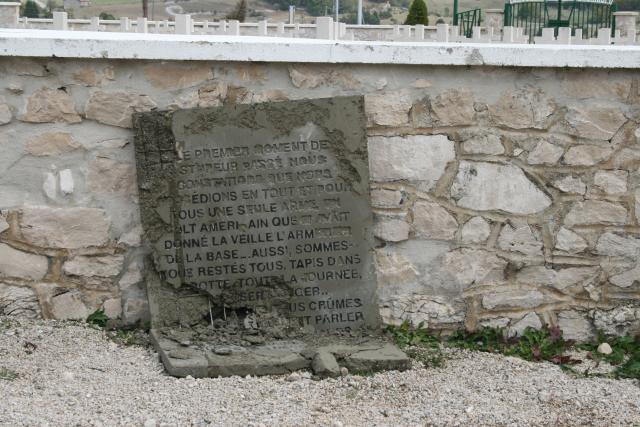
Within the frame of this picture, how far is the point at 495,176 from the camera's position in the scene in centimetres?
514

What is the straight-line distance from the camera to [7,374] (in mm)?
4324

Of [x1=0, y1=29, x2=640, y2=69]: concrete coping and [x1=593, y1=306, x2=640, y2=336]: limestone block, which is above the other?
[x1=0, y1=29, x2=640, y2=69]: concrete coping

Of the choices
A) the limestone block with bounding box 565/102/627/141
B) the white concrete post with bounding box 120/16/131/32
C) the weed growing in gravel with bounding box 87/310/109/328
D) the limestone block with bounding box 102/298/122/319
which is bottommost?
the weed growing in gravel with bounding box 87/310/109/328

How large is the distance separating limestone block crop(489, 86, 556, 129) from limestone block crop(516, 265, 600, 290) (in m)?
0.73

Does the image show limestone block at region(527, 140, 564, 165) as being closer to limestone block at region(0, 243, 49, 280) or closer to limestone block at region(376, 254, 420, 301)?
limestone block at region(376, 254, 420, 301)

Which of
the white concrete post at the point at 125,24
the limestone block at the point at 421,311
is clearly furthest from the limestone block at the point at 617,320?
the white concrete post at the point at 125,24

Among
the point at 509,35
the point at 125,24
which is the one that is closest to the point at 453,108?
the point at 509,35

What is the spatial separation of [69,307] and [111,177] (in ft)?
2.23

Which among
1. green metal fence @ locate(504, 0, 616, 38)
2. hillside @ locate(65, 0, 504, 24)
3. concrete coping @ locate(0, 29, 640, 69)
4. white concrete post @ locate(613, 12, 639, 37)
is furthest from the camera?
hillside @ locate(65, 0, 504, 24)

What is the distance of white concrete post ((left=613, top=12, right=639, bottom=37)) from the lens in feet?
87.6

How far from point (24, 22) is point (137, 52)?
21842 mm

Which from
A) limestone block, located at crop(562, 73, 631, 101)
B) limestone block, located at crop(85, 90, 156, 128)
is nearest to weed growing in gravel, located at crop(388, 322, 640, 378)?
limestone block, located at crop(562, 73, 631, 101)

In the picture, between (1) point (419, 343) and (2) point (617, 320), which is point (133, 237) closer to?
(1) point (419, 343)

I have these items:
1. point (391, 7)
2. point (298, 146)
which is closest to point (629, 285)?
point (298, 146)
